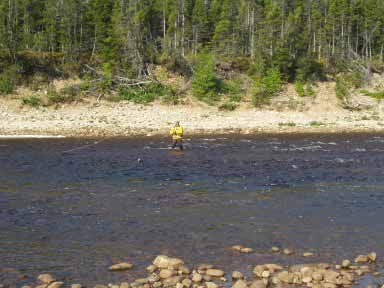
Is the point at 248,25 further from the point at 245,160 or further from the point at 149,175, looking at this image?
the point at 149,175

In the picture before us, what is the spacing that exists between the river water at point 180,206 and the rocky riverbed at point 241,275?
0.34 m

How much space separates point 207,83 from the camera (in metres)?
46.7

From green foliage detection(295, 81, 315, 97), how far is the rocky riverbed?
38412mm

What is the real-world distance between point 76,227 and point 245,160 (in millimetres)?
12762

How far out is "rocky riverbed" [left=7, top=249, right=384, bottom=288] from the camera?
9.69m

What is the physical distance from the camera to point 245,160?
25250 millimetres

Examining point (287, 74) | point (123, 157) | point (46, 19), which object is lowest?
point (123, 157)

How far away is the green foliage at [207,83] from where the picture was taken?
152 ft

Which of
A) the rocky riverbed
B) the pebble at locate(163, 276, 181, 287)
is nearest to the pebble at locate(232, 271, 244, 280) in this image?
the rocky riverbed

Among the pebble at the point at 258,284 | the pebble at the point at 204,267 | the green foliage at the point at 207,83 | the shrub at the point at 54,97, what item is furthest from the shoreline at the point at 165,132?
the pebble at the point at 258,284

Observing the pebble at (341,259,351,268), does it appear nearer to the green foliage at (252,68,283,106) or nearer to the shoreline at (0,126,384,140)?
the shoreline at (0,126,384,140)

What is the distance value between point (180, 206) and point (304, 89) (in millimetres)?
A: 35807

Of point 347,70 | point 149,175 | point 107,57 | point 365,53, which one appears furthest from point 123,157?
point 365,53

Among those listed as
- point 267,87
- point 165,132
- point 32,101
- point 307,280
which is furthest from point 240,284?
point 267,87
